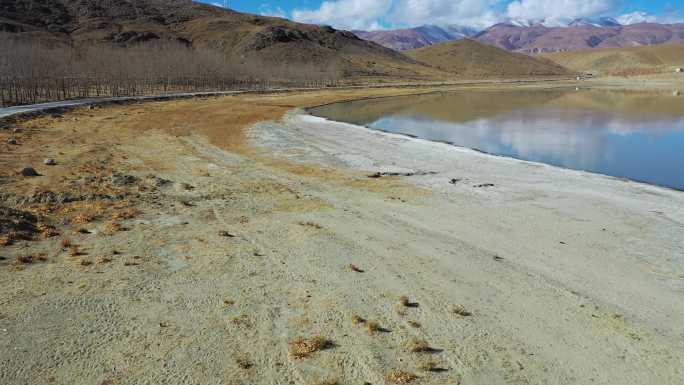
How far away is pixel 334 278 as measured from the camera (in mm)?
8672

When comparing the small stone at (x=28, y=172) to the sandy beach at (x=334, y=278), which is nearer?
the sandy beach at (x=334, y=278)

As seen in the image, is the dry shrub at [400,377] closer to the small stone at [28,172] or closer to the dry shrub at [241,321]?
the dry shrub at [241,321]

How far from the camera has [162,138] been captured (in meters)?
25.4

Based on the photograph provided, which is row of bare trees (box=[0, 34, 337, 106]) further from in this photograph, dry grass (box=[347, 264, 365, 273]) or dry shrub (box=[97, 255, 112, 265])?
dry grass (box=[347, 264, 365, 273])

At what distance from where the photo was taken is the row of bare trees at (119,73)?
158 ft

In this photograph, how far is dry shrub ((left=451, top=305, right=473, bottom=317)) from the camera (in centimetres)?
746

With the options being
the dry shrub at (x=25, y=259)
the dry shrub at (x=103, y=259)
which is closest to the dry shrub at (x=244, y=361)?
the dry shrub at (x=103, y=259)

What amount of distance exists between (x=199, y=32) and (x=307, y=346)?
566 ft

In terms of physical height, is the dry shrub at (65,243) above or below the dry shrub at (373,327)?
below

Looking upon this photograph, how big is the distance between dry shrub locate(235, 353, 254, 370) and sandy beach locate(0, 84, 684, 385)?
0.03 metres

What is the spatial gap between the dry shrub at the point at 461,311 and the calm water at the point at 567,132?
Result: 14790 millimetres

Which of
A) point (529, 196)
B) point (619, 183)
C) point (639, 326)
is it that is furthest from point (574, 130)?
point (639, 326)

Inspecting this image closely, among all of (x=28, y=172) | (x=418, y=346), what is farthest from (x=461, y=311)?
(x=28, y=172)

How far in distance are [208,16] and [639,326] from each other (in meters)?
201
